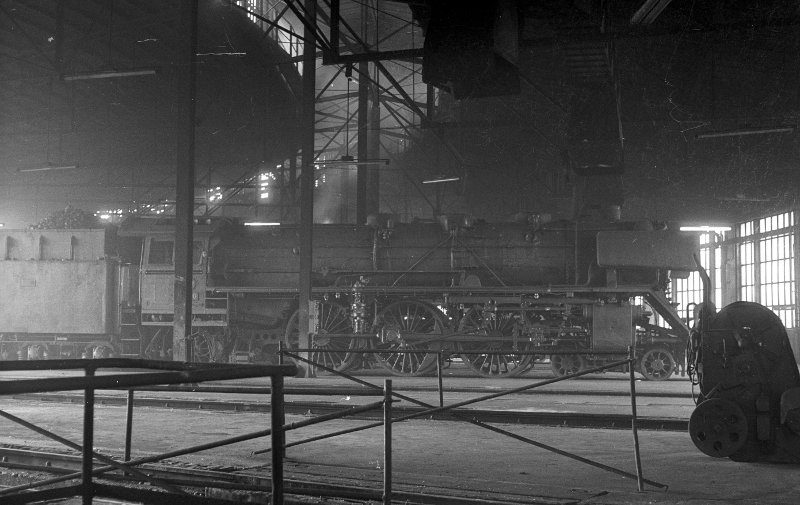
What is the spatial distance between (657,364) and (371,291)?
5.63 meters

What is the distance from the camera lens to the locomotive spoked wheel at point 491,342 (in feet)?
51.6

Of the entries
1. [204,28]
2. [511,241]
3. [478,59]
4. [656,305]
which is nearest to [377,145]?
[204,28]

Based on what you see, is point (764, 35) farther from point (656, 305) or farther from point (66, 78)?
point (66, 78)

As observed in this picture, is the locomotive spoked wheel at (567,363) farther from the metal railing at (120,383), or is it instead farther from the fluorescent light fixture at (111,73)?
the metal railing at (120,383)

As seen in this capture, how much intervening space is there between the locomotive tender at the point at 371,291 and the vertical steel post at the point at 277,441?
12.0 m

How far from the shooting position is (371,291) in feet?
53.2

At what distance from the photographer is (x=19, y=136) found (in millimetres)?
25266

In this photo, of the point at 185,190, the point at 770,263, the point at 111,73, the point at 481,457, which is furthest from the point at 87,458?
the point at 770,263

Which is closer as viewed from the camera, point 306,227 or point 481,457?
point 481,457

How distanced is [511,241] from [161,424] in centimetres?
901

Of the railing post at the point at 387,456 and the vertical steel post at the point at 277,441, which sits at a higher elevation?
the vertical steel post at the point at 277,441

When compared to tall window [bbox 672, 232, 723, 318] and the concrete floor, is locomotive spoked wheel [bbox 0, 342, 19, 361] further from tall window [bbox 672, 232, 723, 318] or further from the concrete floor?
tall window [bbox 672, 232, 723, 318]

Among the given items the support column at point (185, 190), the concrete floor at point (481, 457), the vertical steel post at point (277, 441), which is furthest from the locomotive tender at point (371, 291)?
the vertical steel post at point (277, 441)

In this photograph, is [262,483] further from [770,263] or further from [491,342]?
[770,263]
